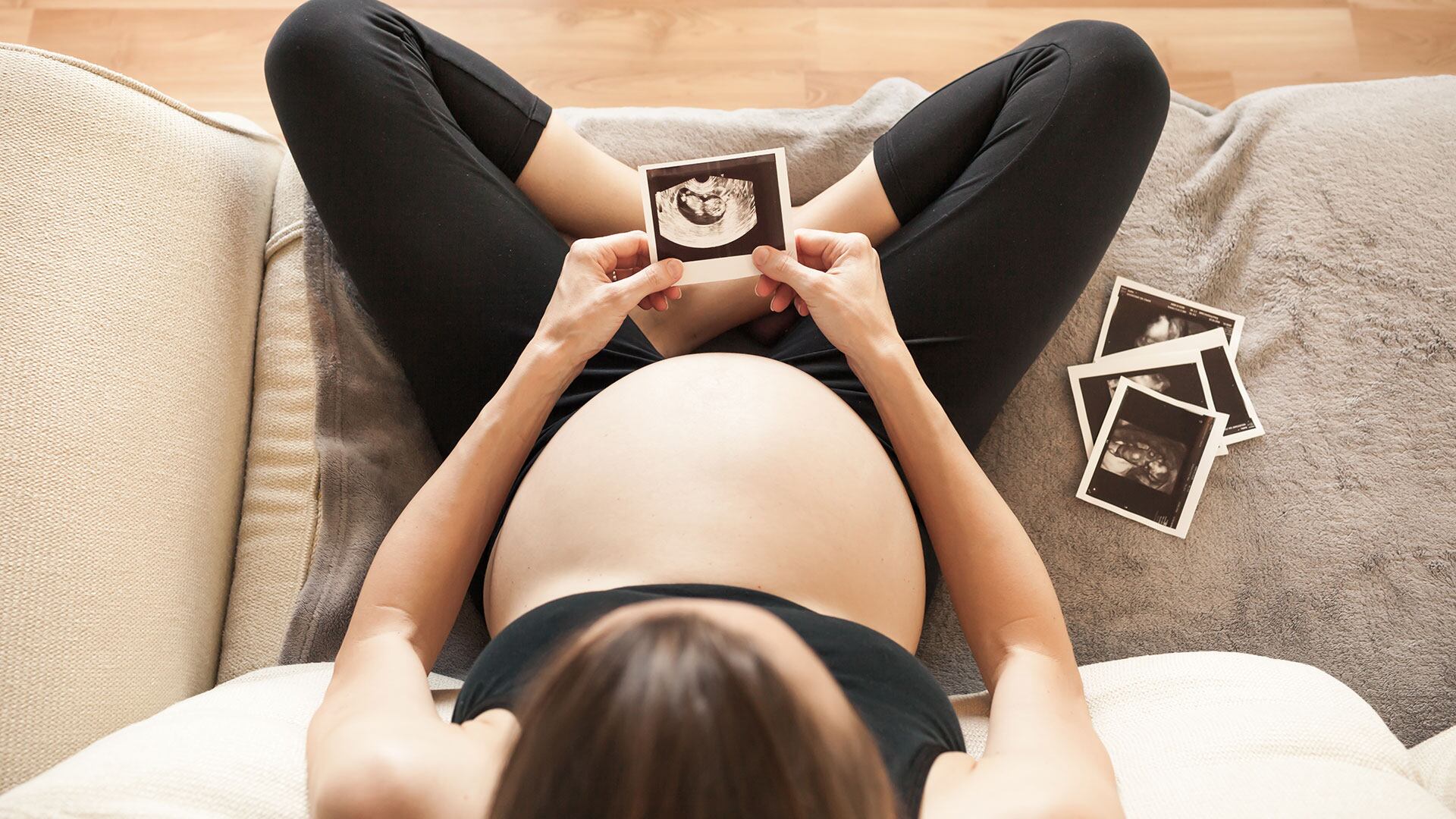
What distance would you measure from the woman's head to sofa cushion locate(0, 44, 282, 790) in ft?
2.43

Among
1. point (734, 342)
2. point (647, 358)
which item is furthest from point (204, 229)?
point (734, 342)

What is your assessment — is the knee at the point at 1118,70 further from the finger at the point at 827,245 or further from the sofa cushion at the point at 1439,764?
the sofa cushion at the point at 1439,764

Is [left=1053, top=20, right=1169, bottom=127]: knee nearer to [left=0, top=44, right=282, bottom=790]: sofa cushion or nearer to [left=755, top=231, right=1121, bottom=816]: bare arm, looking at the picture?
[left=755, top=231, right=1121, bottom=816]: bare arm

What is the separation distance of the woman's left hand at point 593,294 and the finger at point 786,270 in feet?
0.38

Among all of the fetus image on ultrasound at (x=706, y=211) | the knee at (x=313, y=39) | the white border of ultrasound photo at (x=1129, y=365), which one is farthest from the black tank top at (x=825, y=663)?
the knee at (x=313, y=39)

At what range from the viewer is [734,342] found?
1.58 meters

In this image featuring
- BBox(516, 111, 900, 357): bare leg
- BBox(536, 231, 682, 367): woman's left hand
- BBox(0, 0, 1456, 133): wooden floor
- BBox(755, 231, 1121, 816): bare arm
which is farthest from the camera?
BBox(0, 0, 1456, 133): wooden floor

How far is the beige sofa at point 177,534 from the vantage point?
39.6 inches

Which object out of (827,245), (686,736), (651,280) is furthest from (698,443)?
(686,736)

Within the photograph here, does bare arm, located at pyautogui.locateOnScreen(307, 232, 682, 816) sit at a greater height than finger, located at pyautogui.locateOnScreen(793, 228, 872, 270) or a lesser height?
lesser

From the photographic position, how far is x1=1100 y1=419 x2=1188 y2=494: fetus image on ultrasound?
1528 millimetres

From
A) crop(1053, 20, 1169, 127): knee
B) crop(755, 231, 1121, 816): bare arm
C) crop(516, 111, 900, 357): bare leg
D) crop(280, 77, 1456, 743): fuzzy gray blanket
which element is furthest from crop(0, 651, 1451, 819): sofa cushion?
crop(1053, 20, 1169, 127): knee

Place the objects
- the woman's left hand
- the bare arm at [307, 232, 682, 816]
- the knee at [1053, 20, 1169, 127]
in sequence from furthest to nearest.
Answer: the knee at [1053, 20, 1169, 127] < the woman's left hand < the bare arm at [307, 232, 682, 816]

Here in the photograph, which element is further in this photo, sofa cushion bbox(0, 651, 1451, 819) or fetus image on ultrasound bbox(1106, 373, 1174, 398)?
fetus image on ultrasound bbox(1106, 373, 1174, 398)
